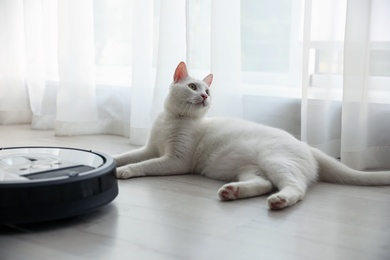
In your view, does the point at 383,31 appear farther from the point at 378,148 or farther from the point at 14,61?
the point at 14,61

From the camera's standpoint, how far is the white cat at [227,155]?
1298 millimetres

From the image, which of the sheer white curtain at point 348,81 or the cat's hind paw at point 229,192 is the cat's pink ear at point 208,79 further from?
the cat's hind paw at point 229,192

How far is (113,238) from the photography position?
0.98 m

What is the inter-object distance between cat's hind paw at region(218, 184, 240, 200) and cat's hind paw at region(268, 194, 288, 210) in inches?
4.3

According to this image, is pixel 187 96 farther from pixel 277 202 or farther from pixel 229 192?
pixel 277 202

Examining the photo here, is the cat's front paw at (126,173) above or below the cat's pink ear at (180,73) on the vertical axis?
below

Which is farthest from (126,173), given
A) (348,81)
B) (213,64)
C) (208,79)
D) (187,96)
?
(348,81)

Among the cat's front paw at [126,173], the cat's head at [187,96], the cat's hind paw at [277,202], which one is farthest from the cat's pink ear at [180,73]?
the cat's hind paw at [277,202]

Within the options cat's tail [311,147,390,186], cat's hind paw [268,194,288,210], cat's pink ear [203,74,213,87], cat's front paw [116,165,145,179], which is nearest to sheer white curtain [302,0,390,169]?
cat's tail [311,147,390,186]

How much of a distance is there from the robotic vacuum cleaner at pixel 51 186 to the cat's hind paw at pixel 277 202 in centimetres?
39

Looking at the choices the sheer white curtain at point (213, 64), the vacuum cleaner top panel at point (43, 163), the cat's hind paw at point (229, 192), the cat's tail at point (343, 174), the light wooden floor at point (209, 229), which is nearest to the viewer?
the light wooden floor at point (209, 229)

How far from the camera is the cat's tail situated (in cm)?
142

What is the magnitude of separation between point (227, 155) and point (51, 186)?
622 mm

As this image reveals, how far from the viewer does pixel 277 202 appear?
1.17 metres
